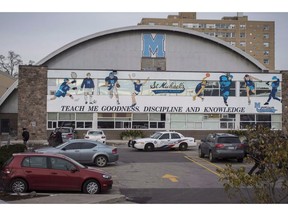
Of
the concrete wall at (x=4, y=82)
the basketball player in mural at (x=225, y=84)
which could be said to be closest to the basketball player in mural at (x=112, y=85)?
the basketball player in mural at (x=225, y=84)

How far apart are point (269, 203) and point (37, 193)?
7919mm

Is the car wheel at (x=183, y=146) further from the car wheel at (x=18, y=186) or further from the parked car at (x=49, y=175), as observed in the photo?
the car wheel at (x=18, y=186)

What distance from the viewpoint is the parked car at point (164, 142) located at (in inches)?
1213

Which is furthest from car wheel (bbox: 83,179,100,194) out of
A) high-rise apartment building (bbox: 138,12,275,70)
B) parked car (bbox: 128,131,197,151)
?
high-rise apartment building (bbox: 138,12,275,70)

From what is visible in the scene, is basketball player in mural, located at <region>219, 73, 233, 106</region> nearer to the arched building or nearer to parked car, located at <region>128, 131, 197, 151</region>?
the arched building

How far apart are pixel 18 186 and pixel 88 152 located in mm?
7441

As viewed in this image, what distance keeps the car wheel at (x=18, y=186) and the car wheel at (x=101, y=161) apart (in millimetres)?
7600

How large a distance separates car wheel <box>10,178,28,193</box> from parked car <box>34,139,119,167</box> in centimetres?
660

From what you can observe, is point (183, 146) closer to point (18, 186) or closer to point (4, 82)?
point (18, 186)

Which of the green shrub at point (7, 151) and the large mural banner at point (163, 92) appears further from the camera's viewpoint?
the large mural banner at point (163, 92)

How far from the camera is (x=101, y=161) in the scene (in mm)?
20984

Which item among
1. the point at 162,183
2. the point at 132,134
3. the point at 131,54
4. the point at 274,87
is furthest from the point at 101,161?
the point at 274,87

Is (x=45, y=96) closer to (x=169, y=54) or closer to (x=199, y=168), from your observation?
(x=169, y=54)

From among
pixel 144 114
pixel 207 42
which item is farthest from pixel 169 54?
pixel 144 114
